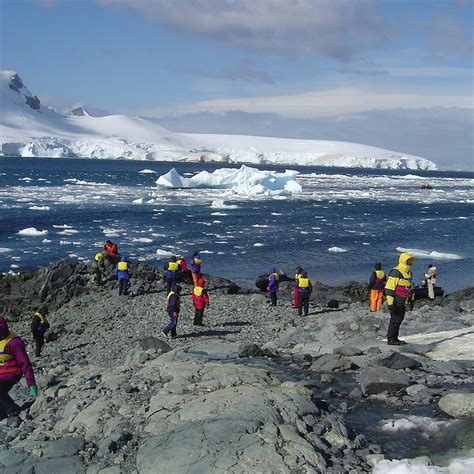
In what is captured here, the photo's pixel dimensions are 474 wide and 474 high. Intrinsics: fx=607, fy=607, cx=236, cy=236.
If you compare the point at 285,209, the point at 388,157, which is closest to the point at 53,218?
the point at 285,209

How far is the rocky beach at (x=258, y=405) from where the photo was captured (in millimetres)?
5426

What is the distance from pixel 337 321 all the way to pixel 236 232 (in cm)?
2392

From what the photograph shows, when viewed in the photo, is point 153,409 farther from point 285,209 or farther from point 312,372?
point 285,209

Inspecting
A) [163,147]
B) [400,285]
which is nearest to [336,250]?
[400,285]

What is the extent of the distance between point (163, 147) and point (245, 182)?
396 feet

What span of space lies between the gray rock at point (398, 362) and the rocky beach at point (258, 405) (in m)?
0.01

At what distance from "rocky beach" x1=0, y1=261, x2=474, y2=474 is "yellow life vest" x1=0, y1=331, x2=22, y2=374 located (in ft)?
2.06

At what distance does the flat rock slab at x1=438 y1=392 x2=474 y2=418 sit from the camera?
6473 millimetres

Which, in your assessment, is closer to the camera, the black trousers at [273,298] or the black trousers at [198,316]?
the black trousers at [198,316]

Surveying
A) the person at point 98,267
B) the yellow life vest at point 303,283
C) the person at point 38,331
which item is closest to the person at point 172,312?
the person at point 38,331

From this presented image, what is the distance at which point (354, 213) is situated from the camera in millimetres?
50312

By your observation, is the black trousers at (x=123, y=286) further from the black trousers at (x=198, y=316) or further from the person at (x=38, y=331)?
the person at (x=38, y=331)

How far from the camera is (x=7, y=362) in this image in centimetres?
675

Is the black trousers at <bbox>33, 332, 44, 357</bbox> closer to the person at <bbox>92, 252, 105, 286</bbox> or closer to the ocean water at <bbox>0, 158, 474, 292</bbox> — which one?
the person at <bbox>92, 252, 105, 286</bbox>
